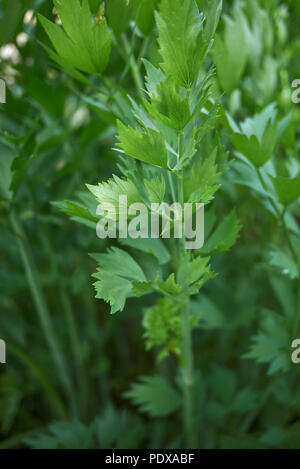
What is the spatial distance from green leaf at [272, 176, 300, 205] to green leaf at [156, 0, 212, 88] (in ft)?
0.52

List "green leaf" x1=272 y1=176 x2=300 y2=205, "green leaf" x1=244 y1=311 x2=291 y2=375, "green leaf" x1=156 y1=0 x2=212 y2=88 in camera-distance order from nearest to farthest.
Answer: "green leaf" x1=156 y1=0 x2=212 y2=88 → "green leaf" x1=272 y1=176 x2=300 y2=205 → "green leaf" x1=244 y1=311 x2=291 y2=375

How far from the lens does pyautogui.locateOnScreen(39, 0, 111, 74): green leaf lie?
0.35 m

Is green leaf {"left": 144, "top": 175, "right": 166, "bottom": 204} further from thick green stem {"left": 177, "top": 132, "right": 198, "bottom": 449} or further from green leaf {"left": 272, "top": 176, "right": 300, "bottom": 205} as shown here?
green leaf {"left": 272, "top": 176, "right": 300, "bottom": 205}

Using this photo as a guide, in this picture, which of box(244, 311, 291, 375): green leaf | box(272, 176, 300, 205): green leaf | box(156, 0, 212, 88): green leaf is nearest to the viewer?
box(156, 0, 212, 88): green leaf

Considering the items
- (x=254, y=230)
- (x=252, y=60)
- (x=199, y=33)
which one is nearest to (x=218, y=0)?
(x=199, y=33)

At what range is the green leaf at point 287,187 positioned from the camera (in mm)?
422

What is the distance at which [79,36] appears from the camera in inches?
14.5

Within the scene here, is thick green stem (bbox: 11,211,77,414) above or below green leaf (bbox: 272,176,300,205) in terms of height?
below

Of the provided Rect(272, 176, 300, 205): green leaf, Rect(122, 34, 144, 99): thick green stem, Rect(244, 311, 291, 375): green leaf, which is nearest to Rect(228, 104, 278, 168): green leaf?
Rect(272, 176, 300, 205): green leaf

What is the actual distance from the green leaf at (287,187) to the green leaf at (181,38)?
0.16 metres

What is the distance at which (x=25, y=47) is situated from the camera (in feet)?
1.98

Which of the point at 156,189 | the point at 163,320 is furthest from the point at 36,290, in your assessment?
the point at 156,189

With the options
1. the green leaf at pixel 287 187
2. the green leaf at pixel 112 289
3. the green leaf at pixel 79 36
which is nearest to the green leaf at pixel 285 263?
the green leaf at pixel 287 187

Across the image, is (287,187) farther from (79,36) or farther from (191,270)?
(79,36)
